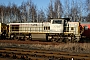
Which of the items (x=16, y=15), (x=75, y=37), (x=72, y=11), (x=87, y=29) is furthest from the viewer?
(x=16, y=15)

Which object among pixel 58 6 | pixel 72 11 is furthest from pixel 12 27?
pixel 72 11

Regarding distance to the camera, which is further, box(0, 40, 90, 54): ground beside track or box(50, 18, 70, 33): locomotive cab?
box(50, 18, 70, 33): locomotive cab

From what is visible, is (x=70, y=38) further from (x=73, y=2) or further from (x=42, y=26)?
(x=73, y=2)

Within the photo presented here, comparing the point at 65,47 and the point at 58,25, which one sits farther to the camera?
the point at 58,25

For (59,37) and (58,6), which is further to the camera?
(58,6)

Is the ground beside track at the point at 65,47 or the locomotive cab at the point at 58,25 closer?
the ground beside track at the point at 65,47

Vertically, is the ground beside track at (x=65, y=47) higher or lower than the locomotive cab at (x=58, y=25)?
lower

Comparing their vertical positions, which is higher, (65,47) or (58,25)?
(58,25)

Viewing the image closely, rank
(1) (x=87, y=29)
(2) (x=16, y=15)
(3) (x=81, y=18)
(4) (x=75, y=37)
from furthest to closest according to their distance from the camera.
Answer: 1. (2) (x=16, y=15)
2. (3) (x=81, y=18)
3. (1) (x=87, y=29)
4. (4) (x=75, y=37)

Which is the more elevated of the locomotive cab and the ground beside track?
the locomotive cab

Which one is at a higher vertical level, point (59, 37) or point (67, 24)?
point (67, 24)

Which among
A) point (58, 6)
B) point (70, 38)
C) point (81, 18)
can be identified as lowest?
point (70, 38)

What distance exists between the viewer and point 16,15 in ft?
181

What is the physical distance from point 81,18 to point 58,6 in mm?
6404
